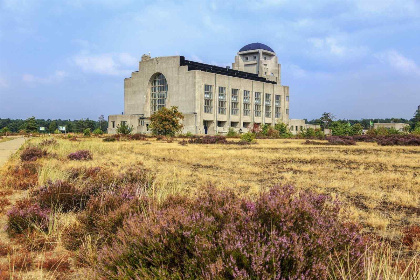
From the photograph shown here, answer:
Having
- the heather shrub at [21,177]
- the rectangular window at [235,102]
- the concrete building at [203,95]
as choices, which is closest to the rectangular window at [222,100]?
the concrete building at [203,95]

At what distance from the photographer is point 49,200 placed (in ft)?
19.4

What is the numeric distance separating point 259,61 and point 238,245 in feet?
337

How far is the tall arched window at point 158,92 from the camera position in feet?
278

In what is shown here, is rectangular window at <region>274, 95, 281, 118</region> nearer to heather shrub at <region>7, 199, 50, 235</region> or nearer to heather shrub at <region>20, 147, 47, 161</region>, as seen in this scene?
heather shrub at <region>20, 147, 47, 161</region>

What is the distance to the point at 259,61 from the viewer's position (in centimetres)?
10088

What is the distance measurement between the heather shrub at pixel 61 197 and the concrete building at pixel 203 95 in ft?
220

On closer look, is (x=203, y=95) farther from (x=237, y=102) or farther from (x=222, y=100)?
(x=237, y=102)

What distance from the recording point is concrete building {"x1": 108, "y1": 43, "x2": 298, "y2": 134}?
76188mm

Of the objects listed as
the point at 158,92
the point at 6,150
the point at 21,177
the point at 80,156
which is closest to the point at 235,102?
the point at 158,92

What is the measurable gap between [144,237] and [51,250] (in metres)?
2.06

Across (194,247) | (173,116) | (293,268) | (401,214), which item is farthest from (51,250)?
(173,116)

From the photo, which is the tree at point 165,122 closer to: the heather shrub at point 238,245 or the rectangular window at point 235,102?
the rectangular window at point 235,102

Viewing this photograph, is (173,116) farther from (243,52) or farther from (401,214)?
(243,52)

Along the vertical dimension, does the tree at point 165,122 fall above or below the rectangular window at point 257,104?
below
